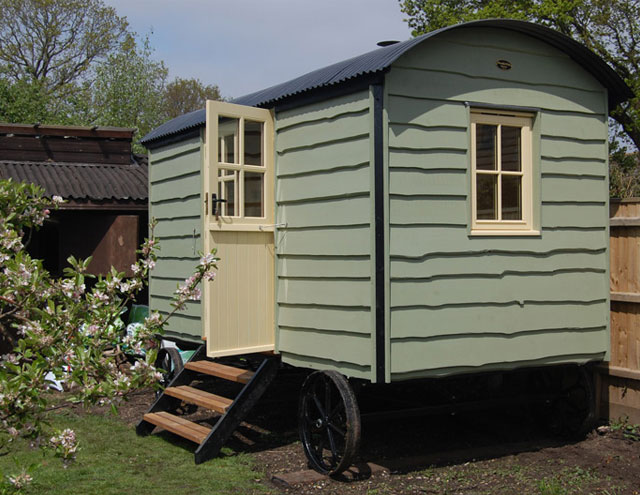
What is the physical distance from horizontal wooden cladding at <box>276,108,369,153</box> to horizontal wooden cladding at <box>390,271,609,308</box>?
1.15m

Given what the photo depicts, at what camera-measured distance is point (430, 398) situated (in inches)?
308

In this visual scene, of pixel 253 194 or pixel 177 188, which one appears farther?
pixel 177 188

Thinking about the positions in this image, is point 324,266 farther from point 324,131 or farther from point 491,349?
point 491,349

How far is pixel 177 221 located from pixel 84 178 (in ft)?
11.9

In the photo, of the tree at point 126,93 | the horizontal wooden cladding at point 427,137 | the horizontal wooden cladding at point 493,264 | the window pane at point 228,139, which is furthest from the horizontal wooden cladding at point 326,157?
the tree at point 126,93

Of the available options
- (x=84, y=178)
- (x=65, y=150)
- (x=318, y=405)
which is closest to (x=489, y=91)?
(x=318, y=405)

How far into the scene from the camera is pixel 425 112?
5465 millimetres

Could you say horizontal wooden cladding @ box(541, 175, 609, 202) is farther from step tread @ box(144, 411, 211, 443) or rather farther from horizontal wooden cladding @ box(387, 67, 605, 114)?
step tread @ box(144, 411, 211, 443)

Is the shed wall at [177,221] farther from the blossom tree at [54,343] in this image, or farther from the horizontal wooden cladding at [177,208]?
the blossom tree at [54,343]

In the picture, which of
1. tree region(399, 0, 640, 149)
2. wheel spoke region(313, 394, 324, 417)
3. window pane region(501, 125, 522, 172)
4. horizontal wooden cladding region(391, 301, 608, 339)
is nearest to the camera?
horizontal wooden cladding region(391, 301, 608, 339)

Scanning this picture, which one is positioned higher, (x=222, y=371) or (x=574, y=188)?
(x=574, y=188)

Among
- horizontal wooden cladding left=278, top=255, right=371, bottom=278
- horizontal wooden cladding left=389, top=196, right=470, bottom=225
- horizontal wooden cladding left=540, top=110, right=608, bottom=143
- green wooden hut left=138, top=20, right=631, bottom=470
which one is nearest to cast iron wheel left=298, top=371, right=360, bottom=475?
green wooden hut left=138, top=20, right=631, bottom=470

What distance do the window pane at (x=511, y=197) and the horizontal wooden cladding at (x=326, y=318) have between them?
142 cm

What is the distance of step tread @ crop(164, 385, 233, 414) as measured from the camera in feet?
20.3
